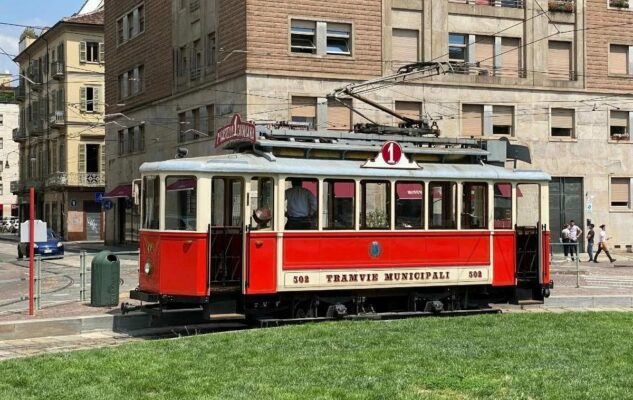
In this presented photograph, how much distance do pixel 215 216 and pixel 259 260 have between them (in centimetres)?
92

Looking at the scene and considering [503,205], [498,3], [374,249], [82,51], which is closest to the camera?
[374,249]

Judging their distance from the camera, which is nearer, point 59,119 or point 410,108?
point 410,108

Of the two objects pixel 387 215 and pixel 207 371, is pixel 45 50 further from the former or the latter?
pixel 207 371

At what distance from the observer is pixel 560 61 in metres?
37.9

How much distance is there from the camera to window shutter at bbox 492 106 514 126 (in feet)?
121

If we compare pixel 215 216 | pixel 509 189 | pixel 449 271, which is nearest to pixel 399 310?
pixel 449 271

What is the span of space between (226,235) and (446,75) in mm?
24860

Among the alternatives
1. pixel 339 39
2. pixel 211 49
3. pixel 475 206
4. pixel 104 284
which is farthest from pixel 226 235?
pixel 211 49

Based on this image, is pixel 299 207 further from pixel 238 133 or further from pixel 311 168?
pixel 238 133

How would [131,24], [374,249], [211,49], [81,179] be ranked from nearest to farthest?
[374,249]
[211,49]
[131,24]
[81,179]

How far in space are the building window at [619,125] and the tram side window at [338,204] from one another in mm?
28221

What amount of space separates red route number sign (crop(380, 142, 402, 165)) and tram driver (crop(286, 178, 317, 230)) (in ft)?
4.80

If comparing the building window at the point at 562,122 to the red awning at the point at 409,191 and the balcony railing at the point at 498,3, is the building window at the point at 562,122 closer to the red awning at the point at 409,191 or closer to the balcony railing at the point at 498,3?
the balcony railing at the point at 498,3

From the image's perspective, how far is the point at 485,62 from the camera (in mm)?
37000
